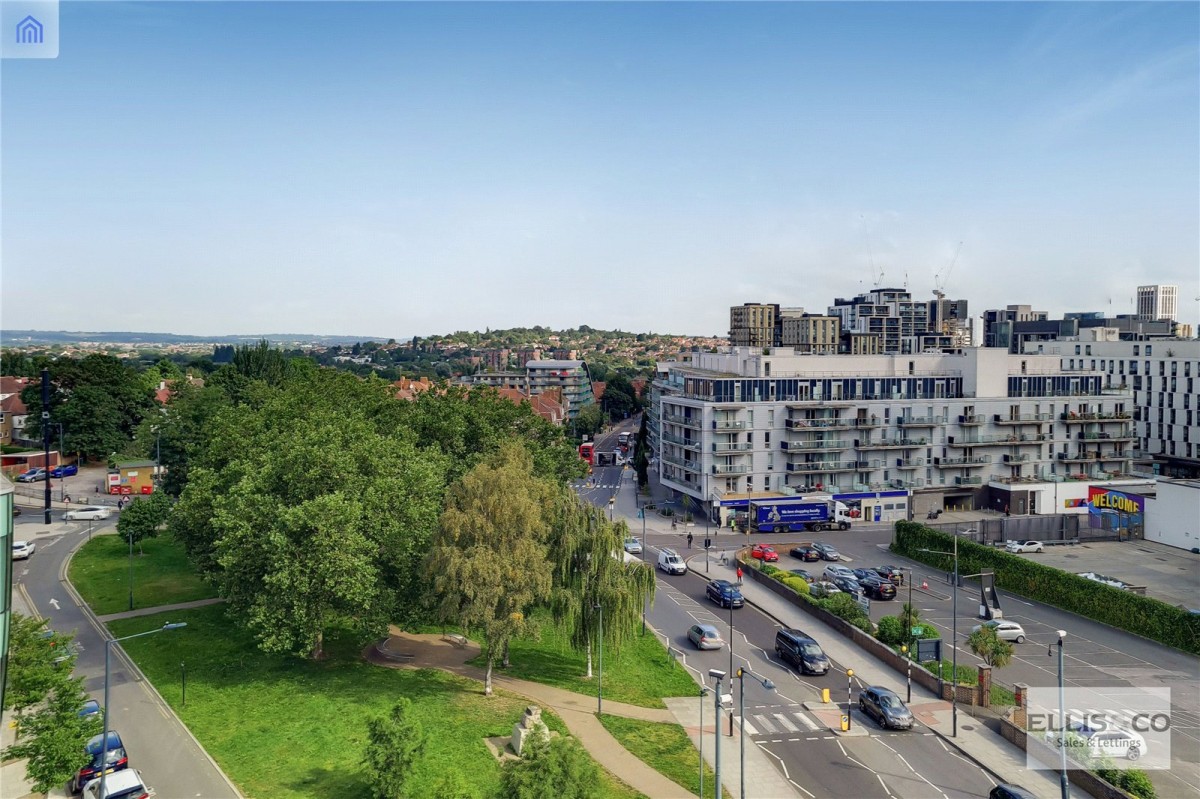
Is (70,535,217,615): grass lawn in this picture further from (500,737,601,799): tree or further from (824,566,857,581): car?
(824,566,857,581): car

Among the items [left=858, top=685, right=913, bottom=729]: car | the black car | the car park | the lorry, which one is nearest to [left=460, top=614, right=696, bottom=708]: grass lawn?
the car park

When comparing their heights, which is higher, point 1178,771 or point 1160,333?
point 1160,333

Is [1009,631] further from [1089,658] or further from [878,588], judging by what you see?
[878,588]

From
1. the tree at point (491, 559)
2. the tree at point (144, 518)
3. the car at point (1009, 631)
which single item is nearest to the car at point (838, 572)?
the car at point (1009, 631)

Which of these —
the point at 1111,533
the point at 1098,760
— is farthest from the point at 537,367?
the point at 1098,760

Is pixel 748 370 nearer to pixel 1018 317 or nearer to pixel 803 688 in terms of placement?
pixel 803 688
